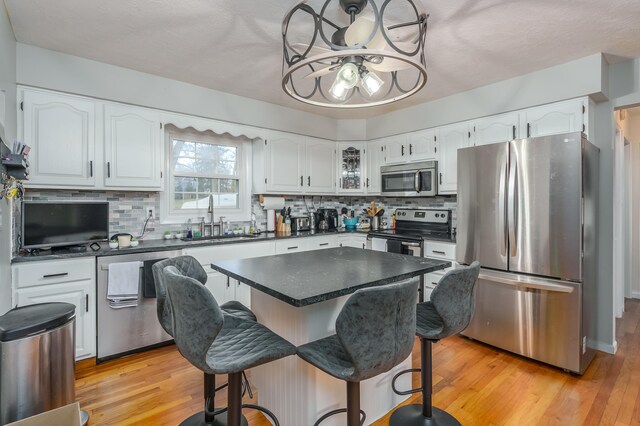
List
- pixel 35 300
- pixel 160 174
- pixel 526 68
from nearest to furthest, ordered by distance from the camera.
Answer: pixel 35 300
pixel 526 68
pixel 160 174

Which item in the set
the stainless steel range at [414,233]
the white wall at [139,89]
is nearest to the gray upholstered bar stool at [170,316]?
the white wall at [139,89]

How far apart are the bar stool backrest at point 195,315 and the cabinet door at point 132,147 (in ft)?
6.88

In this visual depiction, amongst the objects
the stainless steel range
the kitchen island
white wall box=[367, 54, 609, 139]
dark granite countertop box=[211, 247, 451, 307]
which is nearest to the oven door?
the stainless steel range

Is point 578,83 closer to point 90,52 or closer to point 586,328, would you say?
point 586,328

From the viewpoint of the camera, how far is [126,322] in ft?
8.93

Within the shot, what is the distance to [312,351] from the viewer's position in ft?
4.56

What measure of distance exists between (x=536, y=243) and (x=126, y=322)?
11.2 ft

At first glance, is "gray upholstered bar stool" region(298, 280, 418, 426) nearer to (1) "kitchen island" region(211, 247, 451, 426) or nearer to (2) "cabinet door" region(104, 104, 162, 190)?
(1) "kitchen island" region(211, 247, 451, 426)

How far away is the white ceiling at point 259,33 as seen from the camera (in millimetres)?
2031

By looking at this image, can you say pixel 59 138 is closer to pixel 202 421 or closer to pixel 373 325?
pixel 202 421

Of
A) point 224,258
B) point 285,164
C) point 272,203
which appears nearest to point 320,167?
point 285,164

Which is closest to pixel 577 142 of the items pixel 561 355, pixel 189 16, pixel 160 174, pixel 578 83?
pixel 578 83

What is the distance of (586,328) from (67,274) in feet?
13.3

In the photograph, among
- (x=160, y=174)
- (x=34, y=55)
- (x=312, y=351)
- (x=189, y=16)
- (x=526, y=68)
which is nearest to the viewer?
(x=312, y=351)
